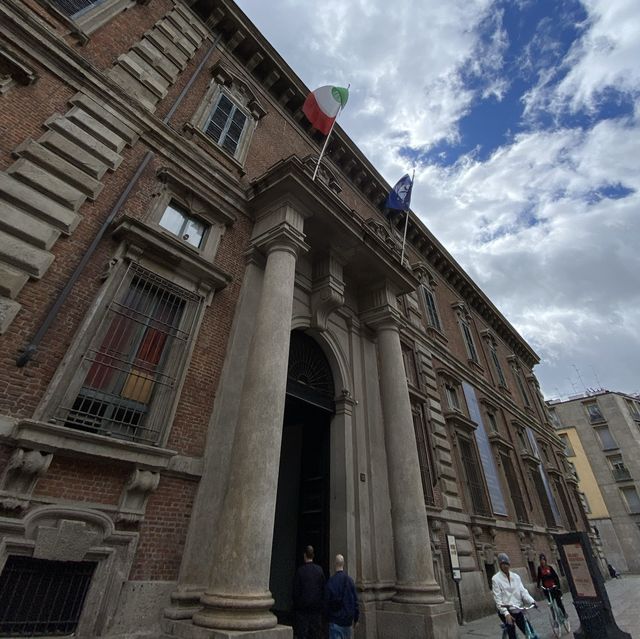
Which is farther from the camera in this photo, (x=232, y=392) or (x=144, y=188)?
(x=144, y=188)

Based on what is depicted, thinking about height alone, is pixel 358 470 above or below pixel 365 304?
below

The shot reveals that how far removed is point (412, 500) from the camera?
8.01 metres

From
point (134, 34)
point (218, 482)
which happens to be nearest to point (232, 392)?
point (218, 482)

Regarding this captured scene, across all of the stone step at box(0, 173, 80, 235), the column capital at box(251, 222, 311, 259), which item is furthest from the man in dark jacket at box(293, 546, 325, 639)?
the stone step at box(0, 173, 80, 235)

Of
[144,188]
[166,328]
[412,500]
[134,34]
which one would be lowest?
[412,500]

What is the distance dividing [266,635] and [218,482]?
2170 millimetres

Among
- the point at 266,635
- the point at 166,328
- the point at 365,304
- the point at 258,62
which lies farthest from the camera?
the point at 258,62

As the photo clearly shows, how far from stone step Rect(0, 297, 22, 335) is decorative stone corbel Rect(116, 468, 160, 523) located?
238 centimetres

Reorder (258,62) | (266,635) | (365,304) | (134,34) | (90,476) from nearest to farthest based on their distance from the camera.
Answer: (266,635) < (90,476) < (134,34) < (365,304) < (258,62)

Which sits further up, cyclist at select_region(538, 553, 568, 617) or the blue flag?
the blue flag

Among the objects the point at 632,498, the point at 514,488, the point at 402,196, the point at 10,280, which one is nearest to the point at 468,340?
the point at 514,488

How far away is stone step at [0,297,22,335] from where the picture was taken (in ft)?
15.1

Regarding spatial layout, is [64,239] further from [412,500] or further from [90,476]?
[412,500]

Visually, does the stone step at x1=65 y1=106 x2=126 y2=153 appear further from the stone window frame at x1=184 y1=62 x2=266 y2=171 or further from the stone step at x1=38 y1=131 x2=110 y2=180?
the stone window frame at x1=184 y1=62 x2=266 y2=171
